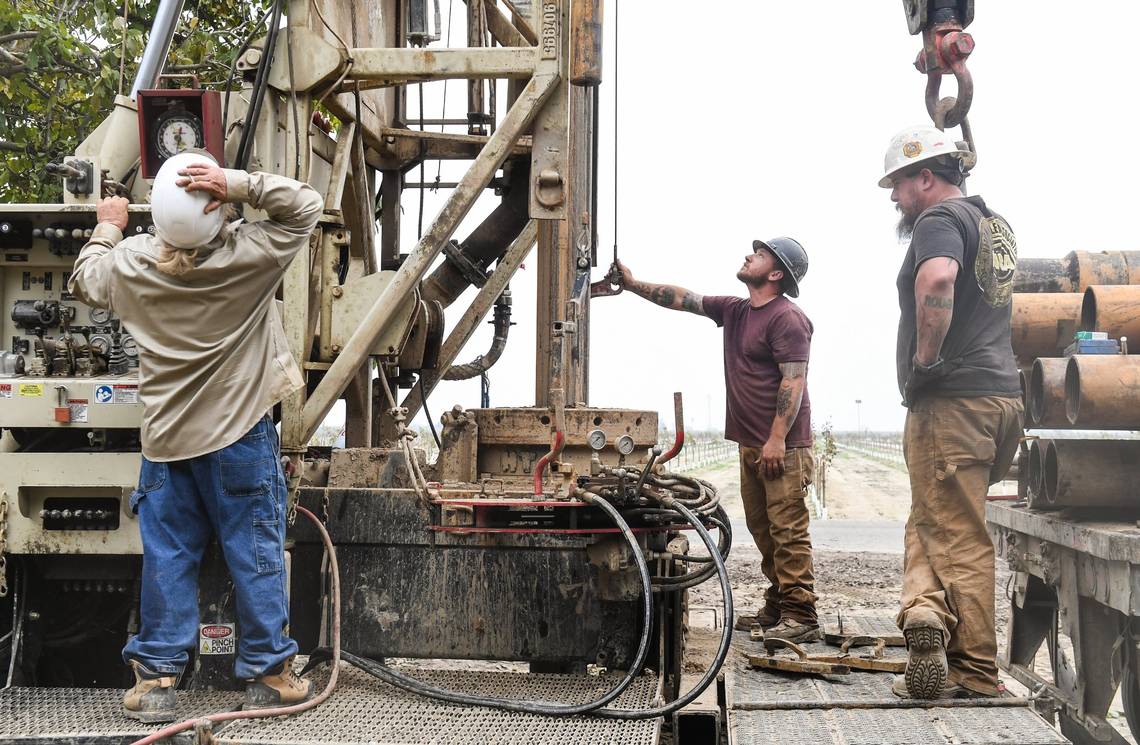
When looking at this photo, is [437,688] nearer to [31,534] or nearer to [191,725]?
[191,725]

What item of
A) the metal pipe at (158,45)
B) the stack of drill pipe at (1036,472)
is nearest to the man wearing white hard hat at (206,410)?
the metal pipe at (158,45)

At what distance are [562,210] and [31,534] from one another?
8.39ft

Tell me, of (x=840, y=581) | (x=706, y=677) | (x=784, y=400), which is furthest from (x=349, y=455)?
(x=840, y=581)

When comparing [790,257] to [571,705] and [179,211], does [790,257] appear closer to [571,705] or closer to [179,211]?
[571,705]

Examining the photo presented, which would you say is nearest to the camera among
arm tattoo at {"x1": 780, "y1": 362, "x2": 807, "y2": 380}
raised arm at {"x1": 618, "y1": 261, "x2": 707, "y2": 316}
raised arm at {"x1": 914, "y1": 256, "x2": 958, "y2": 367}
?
raised arm at {"x1": 914, "y1": 256, "x2": 958, "y2": 367}

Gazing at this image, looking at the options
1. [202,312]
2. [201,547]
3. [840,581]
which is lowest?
[840,581]

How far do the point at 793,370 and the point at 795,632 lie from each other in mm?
1253

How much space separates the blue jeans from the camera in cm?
412

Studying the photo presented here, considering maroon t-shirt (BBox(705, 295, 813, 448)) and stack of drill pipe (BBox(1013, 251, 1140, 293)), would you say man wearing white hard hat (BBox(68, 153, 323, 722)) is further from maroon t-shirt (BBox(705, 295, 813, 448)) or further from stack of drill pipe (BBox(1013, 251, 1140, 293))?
stack of drill pipe (BBox(1013, 251, 1140, 293))

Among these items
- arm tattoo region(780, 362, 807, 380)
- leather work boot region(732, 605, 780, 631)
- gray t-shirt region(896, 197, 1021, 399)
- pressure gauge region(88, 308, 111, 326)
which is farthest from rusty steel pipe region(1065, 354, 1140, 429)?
pressure gauge region(88, 308, 111, 326)

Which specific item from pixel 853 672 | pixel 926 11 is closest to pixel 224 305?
pixel 853 672

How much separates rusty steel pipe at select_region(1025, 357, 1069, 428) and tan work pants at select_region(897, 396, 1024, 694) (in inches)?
24.4

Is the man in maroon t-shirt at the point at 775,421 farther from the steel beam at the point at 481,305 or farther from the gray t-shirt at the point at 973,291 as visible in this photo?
the steel beam at the point at 481,305

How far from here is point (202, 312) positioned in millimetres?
4105
